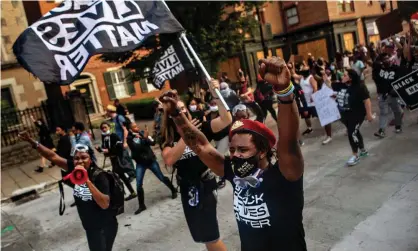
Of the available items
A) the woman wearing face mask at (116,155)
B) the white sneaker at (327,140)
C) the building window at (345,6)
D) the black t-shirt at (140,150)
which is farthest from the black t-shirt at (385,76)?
the building window at (345,6)

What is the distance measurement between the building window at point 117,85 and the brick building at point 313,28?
9.23 m

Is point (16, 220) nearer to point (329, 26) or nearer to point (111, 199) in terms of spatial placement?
point (111, 199)

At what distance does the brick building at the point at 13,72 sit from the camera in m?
17.1

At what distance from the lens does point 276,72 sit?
1.72 metres

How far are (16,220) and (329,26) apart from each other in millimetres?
28606

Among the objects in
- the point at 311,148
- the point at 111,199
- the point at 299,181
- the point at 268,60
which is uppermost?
the point at 268,60

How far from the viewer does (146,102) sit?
21.3 meters

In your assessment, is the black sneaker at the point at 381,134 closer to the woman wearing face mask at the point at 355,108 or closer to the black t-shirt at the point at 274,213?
the woman wearing face mask at the point at 355,108

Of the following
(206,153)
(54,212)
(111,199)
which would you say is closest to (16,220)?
(54,212)

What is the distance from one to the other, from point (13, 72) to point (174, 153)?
17918 mm

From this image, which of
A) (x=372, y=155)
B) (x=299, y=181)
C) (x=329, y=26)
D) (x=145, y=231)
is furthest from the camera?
(x=329, y=26)

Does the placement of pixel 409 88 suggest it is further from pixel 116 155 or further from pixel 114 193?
pixel 116 155

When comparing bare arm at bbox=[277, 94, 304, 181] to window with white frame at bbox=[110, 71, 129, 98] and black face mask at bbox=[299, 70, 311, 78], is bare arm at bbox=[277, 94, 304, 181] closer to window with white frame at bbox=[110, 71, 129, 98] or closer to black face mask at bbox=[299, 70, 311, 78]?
black face mask at bbox=[299, 70, 311, 78]

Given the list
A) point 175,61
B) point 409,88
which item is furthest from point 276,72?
point 175,61
